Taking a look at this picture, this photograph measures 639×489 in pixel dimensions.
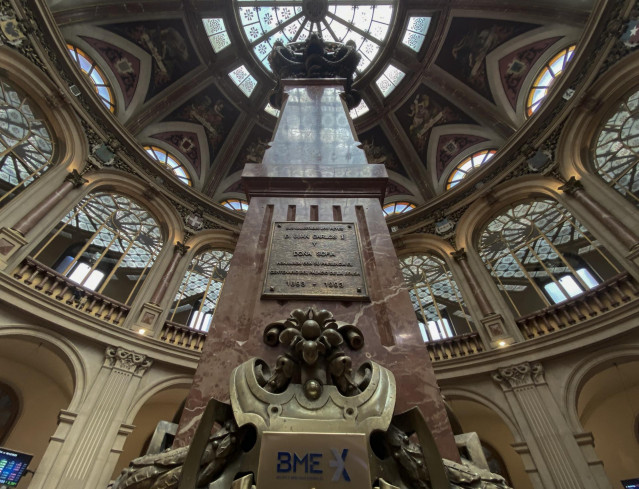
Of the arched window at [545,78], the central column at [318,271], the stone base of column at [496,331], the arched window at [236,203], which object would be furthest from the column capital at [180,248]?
the arched window at [545,78]

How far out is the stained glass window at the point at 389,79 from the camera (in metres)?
15.8

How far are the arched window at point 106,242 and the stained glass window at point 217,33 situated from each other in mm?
9672

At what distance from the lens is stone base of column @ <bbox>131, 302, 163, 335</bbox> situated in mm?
7957

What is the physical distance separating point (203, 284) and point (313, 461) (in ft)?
40.0

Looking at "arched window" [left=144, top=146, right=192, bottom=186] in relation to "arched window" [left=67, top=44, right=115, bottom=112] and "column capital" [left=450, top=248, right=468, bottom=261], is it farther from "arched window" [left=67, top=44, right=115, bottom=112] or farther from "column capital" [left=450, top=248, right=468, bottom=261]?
"column capital" [left=450, top=248, right=468, bottom=261]

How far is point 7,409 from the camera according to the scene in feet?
25.0

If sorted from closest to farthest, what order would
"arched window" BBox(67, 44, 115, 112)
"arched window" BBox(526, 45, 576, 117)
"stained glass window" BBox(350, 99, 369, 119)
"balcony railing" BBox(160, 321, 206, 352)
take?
"balcony railing" BBox(160, 321, 206, 352), "arched window" BBox(526, 45, 576, 117), "arched window" BBox(67, 44, 115, 112), "stained glass window" BBox(350, 99, 369, 119)

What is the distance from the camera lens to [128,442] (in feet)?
28.1

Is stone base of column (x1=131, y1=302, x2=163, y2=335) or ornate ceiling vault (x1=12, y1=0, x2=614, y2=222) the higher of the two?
ornate ceiling vault (x1=12, y1=0, x2=614, y2=222)

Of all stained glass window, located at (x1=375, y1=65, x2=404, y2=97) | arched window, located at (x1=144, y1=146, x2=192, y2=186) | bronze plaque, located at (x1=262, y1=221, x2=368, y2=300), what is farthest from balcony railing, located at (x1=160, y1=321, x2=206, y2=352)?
stained glass window, located at (x1=375, y1=65, x2=404, y2=97)

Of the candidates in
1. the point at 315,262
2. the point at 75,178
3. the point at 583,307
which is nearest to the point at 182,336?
the point at 75,178

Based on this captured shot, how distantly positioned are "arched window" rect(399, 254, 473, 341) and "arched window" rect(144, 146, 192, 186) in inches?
396

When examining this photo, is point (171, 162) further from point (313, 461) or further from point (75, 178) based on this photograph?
point (313, 461)

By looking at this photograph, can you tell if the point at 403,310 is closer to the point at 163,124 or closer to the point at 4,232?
the point at 4,232
